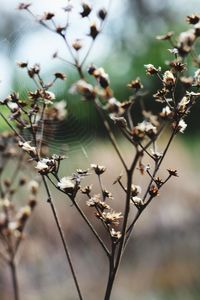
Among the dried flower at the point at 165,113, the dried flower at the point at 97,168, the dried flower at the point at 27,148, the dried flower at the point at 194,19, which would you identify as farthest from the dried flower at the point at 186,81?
the dried flower at the point at 27,148

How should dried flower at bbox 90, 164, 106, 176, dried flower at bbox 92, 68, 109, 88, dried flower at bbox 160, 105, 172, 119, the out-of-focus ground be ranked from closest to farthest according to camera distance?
1. dried flower at bbox 92, 68, 109, 88
2. dried flower at bbox 160, 105, 172, 119
3. dried flower at bbox 90, 164, 106, 176
4. the out-of-focus ground

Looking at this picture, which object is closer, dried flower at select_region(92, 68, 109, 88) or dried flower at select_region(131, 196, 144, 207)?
dried flower at select_region(92, 68, 109, 88)

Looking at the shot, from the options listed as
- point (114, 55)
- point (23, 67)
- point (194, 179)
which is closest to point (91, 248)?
point (194, 179)

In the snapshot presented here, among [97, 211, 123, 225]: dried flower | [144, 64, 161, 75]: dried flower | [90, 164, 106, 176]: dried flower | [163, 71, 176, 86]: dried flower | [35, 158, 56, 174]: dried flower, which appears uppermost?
[144, 64, 161, 75]: dried flower

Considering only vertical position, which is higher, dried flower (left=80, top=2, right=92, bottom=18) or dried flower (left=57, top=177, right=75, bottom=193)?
dried flower (left=80, top=2, right=92, bottom=18)

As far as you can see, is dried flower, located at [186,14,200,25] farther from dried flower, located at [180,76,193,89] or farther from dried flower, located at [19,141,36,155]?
dried flower, located at [19,141,36,155]

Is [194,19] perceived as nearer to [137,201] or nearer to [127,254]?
[137,201]

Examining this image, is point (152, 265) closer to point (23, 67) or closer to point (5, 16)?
point (23, 67)

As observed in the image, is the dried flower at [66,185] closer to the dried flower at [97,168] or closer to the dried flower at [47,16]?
the dried flower at [97,168]

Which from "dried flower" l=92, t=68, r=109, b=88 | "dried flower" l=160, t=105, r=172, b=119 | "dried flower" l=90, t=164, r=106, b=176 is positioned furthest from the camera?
"dried flower" l=90, t=164, r=106, b=176

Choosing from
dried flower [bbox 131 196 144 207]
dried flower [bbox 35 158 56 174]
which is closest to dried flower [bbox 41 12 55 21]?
dried flower [bbox 35 158 56 174]
